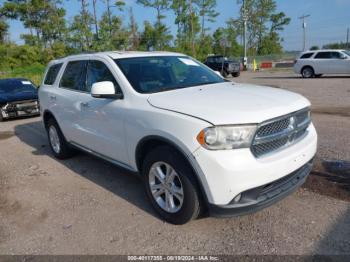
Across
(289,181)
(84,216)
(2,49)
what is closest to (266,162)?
(289,181)

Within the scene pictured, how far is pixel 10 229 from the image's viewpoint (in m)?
3.63

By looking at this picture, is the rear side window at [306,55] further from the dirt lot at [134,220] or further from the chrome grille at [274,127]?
the chrome grille at [274,127]

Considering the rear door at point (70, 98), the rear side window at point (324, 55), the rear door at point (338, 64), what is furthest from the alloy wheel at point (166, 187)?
the rear side window at point (324, 55)

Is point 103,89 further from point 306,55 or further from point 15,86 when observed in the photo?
point 306,55

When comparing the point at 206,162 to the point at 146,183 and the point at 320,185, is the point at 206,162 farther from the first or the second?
the point at 320,185

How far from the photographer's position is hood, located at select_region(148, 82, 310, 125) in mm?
2875

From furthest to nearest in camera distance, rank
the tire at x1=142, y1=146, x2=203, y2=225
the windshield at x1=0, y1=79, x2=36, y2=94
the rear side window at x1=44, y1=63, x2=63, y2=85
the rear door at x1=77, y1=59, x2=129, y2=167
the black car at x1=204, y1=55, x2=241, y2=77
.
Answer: the black car at x1=204, y1=55, x2=241, y2=77 < the windshield at x1=0, y1=79, x2=36, y2=94 < the rear side window at x1=44, y1=63, x2=63, y2=85 < the rear door at x1=77, y1=59, x2=129, y2=167 < the tire at x1=142, y1=146, x2=203, y2=225

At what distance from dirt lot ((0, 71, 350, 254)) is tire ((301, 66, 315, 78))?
643 inches

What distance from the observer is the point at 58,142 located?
5.80 m

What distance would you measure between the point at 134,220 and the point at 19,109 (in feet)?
27.3

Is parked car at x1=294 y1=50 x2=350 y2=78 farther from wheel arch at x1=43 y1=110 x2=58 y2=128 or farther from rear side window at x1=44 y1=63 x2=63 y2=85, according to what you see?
wheel arch at x1=43 y1=110 x2=58 y2=128

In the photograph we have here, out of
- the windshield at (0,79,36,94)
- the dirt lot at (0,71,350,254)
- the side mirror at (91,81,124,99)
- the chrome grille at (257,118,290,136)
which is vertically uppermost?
the side mirror at (91,81,124,99)

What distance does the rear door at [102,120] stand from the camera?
386 centimetres

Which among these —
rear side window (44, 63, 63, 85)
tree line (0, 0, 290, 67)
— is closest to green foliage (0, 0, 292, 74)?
tree line (0, 0, 290, 67)
